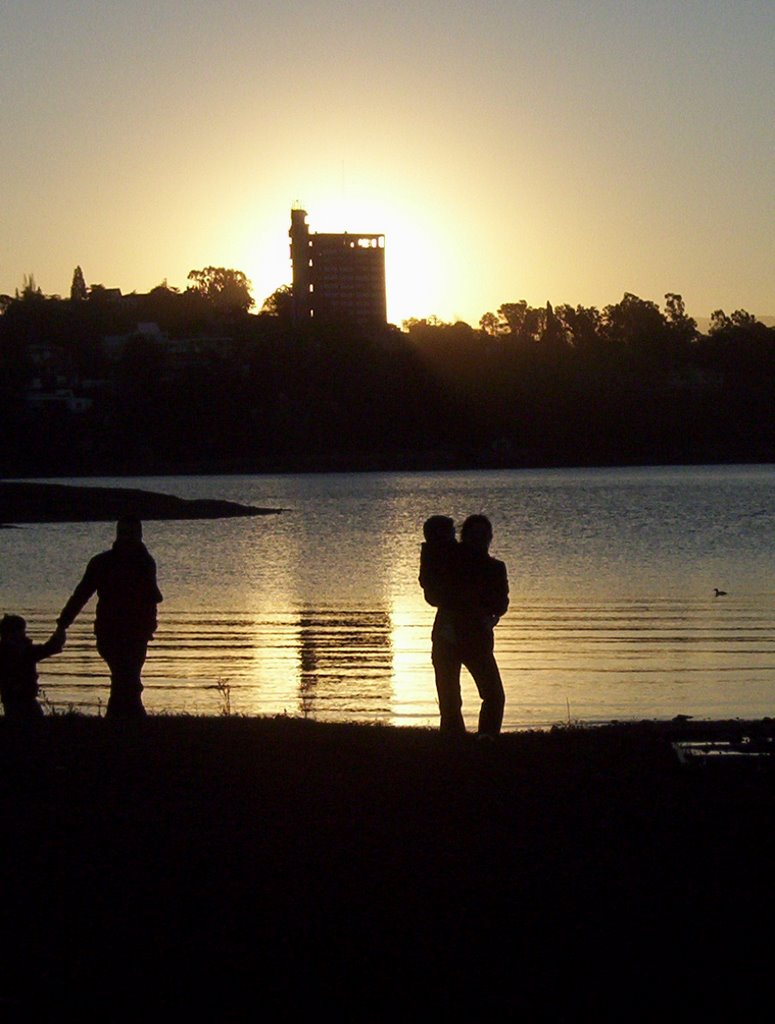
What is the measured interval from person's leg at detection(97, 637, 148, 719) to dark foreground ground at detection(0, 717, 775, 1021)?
5.78ft

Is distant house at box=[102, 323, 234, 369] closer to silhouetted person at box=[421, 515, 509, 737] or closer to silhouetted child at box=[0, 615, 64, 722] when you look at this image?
silhouetted child at box=[0, 615, 64, 722]

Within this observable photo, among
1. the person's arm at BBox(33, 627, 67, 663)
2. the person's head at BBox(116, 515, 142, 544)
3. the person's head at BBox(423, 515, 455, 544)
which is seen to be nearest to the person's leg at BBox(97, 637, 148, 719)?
the person's arm at BBox(33, 627, 67, 663)

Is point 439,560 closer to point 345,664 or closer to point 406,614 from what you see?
point 345,664

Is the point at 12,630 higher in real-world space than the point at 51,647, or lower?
higher

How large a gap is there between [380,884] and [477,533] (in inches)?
154

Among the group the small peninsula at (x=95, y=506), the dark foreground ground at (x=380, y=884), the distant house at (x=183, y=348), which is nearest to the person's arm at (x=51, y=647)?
the dark foreground ground at (x=380, y=884)

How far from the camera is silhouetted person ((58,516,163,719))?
36.4ft

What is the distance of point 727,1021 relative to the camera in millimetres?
5457

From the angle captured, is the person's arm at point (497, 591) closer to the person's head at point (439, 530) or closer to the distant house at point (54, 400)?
the person's head at point (439, 530)

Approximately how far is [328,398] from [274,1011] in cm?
14596

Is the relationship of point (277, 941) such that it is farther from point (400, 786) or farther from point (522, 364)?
point (522, 364)

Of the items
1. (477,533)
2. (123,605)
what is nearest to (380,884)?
(477,533)

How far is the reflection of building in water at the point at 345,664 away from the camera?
17.8m

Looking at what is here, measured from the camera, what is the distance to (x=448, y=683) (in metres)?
10.9
